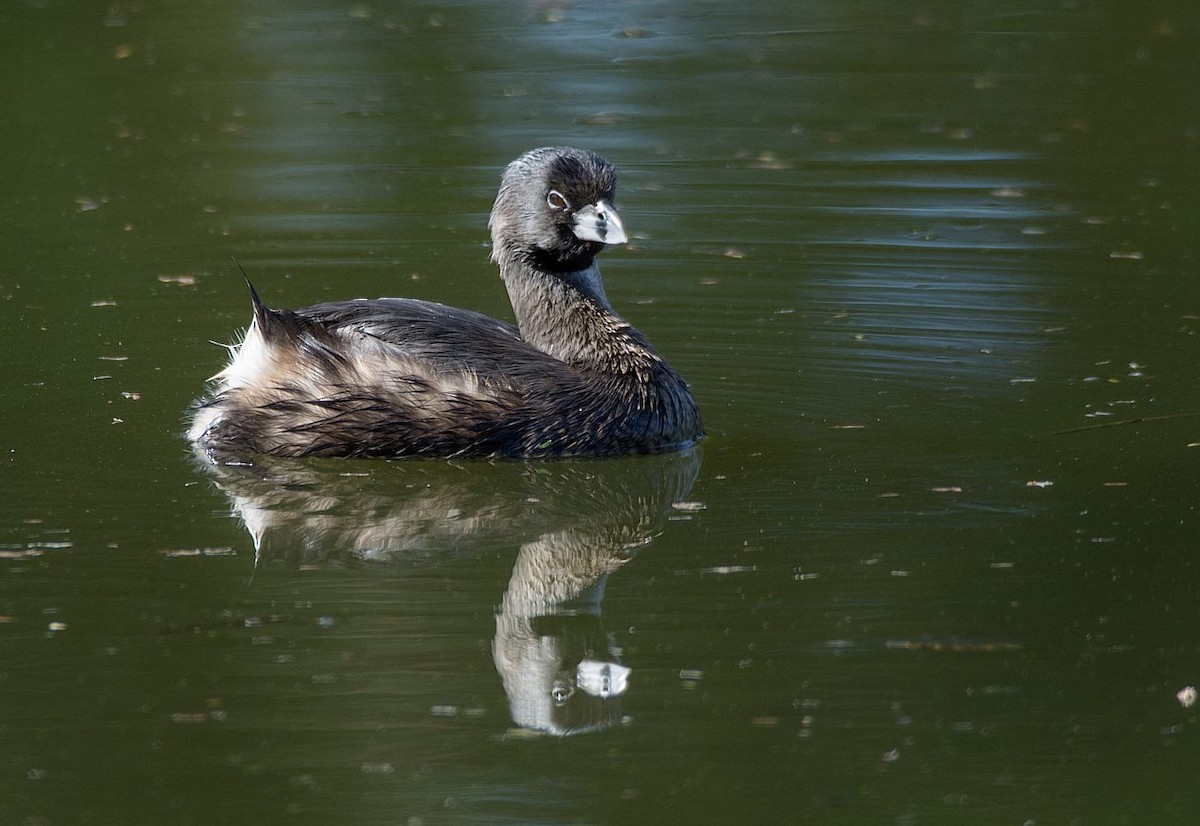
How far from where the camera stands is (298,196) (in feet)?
39.0

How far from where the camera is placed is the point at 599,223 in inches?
301

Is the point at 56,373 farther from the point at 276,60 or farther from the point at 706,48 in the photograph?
the point at 706,48

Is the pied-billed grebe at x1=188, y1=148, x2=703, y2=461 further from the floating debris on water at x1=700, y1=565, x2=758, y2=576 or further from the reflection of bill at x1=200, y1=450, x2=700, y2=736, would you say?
the floating debris on water at x1=700, y1=565, x2=758, y2=576

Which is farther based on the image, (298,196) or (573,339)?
(298,196)

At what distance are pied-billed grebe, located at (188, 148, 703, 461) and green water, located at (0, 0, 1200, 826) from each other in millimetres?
142

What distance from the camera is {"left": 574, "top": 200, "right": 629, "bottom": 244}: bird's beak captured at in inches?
299

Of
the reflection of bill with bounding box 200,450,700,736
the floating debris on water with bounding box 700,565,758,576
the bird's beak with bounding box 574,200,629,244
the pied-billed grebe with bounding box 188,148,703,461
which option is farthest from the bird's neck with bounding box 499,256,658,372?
the floating debris on water with bounding box 700,565,758,576

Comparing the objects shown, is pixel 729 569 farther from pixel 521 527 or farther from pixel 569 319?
pixel 569 319

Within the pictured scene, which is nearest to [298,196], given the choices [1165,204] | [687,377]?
[687,377]

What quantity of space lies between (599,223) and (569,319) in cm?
47

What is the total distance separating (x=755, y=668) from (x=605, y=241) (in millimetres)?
2645

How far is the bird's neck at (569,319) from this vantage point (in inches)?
309

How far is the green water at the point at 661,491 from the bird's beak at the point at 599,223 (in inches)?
34.8

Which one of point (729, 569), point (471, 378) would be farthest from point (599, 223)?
point (729, 569)
